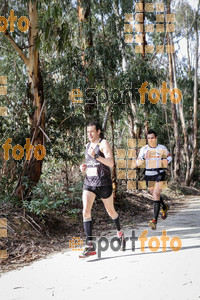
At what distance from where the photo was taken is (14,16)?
30.0 feet

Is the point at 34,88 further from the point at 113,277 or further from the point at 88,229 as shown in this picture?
the point at 113,277

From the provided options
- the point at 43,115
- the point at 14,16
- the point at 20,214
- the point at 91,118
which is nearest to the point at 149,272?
the point at 20,214

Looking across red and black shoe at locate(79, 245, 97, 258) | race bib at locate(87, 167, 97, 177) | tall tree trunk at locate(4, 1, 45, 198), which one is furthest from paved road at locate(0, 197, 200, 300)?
tall tree trunk at locate(4, 1, 45, 198)

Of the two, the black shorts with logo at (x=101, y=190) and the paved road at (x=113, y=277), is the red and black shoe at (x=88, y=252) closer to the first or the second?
the paved road at (x=113, y=277)

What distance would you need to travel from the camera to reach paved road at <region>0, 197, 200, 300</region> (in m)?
3.47

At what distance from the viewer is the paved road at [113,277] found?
3.47 metres

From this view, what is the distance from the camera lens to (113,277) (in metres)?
3.98

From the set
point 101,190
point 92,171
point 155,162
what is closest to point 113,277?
point 101,190

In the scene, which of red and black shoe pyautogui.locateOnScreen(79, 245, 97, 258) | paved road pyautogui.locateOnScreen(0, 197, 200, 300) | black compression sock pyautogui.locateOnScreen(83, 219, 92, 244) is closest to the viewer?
paved road pyautogui.locateOnScreen(0, 197, 200, 300)

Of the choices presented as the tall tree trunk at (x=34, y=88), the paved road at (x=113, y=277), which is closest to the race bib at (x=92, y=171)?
the paved road at (x=113, y=277)

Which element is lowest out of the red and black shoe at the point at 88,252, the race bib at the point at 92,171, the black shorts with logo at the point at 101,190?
the red and black shoe at the point at 88,252

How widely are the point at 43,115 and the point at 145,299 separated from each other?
576cm

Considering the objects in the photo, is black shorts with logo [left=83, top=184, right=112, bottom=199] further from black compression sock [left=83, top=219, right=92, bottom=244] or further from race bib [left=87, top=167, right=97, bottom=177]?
black compression sock [left=83, top=219, right=92, bottom=244]

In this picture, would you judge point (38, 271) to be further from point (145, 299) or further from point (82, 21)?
point (82, 21)
